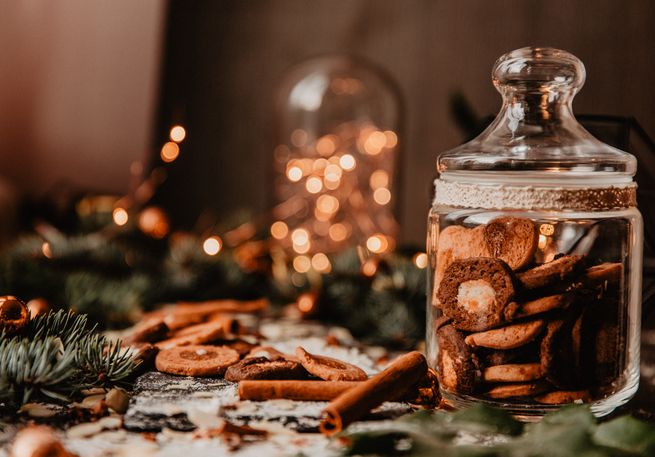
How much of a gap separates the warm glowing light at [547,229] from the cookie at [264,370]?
0.30 meters

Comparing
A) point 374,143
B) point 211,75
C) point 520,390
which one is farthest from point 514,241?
point 211,75

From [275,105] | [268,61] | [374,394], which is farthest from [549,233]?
[268,61]

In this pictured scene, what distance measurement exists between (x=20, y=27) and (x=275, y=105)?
67 centimetres

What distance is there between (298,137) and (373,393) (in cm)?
117

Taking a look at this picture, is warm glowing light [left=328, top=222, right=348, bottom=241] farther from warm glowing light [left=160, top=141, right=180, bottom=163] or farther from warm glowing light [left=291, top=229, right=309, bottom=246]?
warm glowing light [left=160, top=141, right=180, bottom=163]

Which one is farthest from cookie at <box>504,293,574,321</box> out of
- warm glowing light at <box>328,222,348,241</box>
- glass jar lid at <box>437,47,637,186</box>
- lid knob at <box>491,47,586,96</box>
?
warm glowing light at <box>328,222,348,241</box>

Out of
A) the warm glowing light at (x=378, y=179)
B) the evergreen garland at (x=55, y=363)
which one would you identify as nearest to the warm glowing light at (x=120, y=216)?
the warm glowing light at (x=378, y=179)

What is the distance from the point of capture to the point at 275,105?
1.89 meters

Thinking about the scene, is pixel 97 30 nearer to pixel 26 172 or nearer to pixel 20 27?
pixel 20 27

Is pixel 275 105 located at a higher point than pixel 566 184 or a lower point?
higher

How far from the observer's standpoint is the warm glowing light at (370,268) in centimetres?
125

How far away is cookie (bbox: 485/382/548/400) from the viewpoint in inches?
27.8

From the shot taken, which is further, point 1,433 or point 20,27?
point 20,27

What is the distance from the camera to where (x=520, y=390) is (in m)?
0.71
